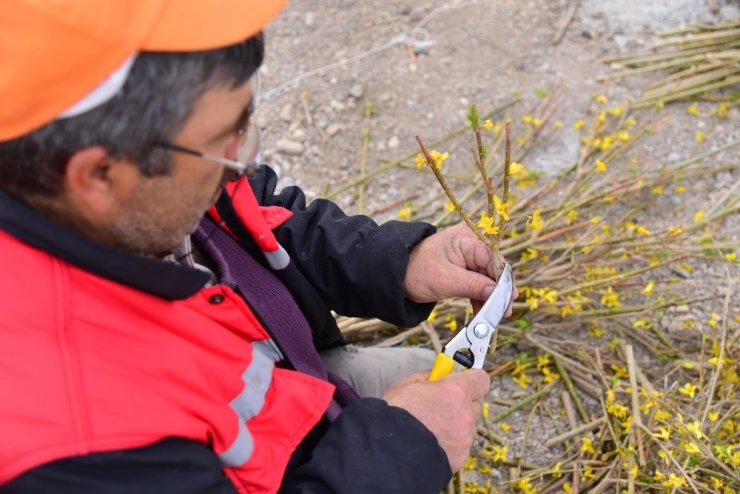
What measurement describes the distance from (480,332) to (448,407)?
0.17m

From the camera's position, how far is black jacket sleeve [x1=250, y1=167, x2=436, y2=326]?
5.79ft

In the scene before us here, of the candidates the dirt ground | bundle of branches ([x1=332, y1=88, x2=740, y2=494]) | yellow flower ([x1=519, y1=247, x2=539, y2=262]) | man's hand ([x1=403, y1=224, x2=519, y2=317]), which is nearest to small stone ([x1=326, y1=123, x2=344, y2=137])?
the dirt ground

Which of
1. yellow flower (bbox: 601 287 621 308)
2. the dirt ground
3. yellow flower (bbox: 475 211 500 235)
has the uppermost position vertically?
yellow flower (bbox: 475 211 500 235)

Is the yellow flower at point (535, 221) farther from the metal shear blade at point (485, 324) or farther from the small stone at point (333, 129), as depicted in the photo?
the small stone at point (333, 129)

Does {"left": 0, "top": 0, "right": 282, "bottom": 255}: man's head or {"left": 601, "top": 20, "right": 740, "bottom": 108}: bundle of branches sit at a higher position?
{"left": 0, "top": 0, "right": 282, "bottom": 255}: man's head

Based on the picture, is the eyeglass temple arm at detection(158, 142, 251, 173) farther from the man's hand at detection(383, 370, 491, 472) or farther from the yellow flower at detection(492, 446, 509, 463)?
the yellow flower at detection(492, 446, 509, 463)

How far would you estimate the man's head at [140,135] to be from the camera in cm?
103

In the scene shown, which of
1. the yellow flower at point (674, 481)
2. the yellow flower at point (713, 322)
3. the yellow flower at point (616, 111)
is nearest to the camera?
the yellow flower at point (674, 481)

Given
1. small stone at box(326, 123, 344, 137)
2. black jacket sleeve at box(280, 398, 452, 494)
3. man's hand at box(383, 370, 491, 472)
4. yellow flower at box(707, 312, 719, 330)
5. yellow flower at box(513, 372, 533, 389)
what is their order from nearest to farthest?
black jacket sleeve at box(280, 398, 452, 494) < man's hand at box(383, 370, 491, 472) < yellow flower at box(707, 312, 719, 330) < yellow flower at box(513, 372, 533, 389) < small stone at box(326, 123, 344, 137)

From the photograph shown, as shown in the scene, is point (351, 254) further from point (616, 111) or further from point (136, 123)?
point (616, 111)

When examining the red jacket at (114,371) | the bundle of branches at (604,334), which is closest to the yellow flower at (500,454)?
the bundle of branches at (604,334)

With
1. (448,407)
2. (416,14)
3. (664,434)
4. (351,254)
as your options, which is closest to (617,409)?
(664,434)

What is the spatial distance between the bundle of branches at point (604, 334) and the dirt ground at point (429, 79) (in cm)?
16

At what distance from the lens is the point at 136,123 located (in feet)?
3.49
